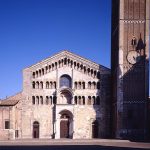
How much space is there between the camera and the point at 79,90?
51.6m

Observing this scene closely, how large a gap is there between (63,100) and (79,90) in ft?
9.00

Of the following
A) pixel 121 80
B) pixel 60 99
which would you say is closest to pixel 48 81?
pixel 60 99

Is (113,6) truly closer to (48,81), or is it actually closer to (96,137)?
(48,81)

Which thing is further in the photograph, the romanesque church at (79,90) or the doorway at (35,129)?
the doorway at (35,129)

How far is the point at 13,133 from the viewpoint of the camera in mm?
48688

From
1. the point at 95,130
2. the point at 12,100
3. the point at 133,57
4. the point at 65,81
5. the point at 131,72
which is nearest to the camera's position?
the point at 131,72

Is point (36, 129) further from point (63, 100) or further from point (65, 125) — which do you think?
point (63, 100)

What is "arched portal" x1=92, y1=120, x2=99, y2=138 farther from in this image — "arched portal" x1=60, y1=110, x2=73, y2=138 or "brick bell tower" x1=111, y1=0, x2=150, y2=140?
"arched portal" x1=60, y1=110, x2=73, y2=138

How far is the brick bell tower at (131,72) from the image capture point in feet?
154

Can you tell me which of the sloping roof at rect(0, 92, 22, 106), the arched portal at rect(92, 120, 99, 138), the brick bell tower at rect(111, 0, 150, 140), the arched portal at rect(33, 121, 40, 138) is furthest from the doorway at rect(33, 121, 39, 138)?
the brick bell tower at rect(111, 0, 150, 140)

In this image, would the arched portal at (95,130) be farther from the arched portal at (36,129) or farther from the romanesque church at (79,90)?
the arched portal at (36,129)

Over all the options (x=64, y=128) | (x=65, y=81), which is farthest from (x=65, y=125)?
(x=65, y=81)

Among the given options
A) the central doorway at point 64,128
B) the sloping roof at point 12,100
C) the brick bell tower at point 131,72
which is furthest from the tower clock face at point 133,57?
the sloping roof at point 12,100

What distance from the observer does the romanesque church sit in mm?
48406
